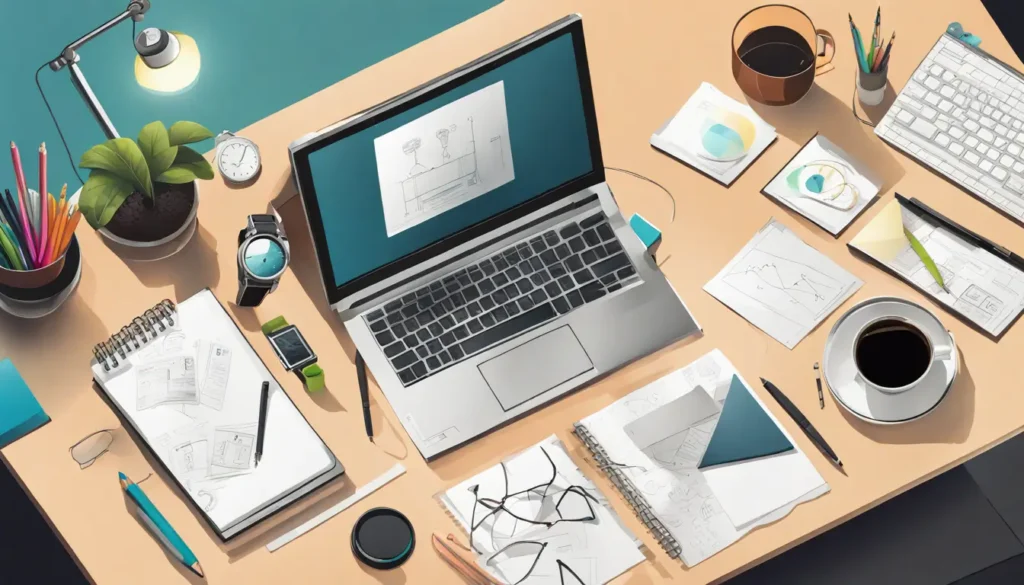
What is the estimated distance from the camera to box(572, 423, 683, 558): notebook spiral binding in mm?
1420

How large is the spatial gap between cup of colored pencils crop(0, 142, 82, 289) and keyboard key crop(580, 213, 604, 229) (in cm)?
70

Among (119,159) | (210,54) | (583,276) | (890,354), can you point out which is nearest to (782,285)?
(890,354)

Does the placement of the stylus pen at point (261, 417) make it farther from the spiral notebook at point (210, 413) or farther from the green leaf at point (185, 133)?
the green leaf at point (185, 133)

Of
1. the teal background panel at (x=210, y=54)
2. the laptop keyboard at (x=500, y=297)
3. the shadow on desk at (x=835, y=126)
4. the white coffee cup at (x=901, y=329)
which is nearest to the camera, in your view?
the white coffee cup at (x=901, y=329)

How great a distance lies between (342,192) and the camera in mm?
1422

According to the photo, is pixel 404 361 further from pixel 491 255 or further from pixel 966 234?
pixel 966 234

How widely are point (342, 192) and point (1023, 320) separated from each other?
3.11 feet

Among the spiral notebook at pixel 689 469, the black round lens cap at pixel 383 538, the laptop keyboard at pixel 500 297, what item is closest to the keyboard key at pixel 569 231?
the laptop keyboard at pixel 500 297

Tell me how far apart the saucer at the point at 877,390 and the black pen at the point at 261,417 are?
766mm

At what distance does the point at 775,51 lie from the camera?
5.39 ft

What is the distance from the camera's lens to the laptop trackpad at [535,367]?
150cm

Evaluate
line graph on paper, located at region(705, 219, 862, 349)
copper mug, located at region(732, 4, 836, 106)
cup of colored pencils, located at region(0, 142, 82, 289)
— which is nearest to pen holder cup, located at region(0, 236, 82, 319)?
cup of colored pencils, located at region(0, 142, 82, 289)

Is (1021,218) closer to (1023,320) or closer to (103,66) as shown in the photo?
(1023,320)

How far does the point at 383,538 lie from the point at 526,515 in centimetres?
19
